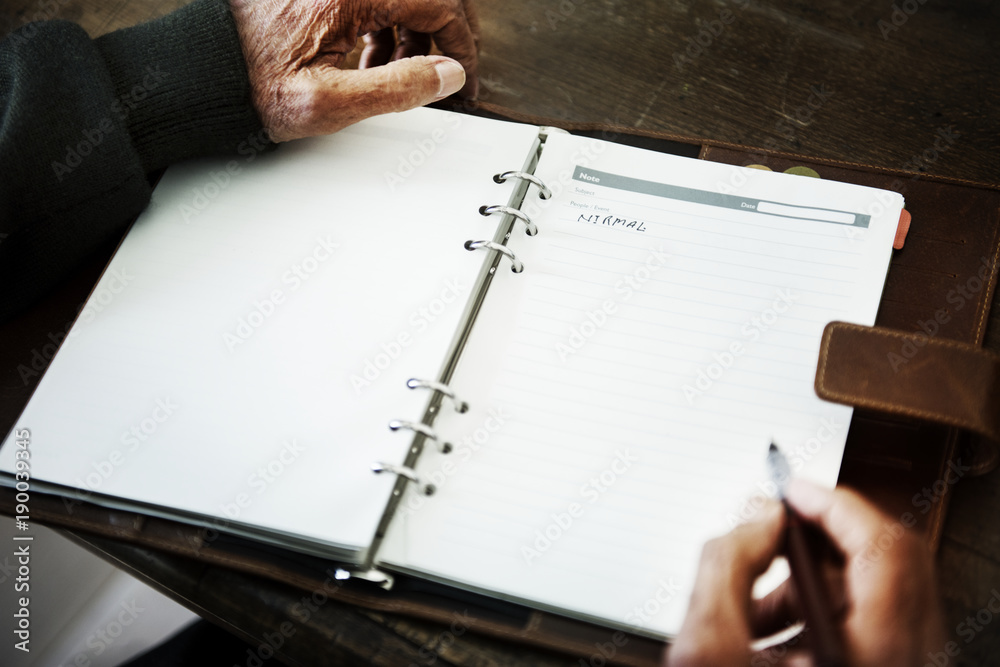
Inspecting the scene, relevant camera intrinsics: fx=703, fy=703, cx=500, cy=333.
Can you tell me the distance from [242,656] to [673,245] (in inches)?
35.8

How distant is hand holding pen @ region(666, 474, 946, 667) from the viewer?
1.73ft

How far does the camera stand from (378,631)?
64cm

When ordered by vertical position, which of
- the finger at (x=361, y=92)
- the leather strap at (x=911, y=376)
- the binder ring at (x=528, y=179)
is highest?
the finger at (x=361, y=92)

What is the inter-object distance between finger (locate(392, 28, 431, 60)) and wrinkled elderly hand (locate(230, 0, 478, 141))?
0.03 meters

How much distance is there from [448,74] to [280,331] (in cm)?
36

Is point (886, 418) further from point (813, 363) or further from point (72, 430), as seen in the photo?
point (72, 430)

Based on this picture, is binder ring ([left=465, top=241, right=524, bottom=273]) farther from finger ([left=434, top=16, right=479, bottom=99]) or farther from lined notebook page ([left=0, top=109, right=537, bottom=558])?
finger ([left=434, top=16, right=479, bottom=99])

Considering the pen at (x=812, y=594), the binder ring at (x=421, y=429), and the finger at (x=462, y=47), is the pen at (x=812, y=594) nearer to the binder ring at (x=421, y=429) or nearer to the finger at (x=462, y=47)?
the binder ring at (x=421, y=429)

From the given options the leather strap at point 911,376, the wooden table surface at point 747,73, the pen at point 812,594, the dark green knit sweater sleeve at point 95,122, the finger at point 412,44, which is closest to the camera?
the pen at point 812,594

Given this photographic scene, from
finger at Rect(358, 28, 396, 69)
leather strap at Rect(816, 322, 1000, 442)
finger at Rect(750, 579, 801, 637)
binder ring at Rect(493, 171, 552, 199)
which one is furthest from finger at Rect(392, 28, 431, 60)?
finger at Rect(750, 579, 801, 637)

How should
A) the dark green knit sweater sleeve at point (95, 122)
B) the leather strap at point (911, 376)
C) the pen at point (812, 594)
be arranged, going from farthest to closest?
1. the dark green knit sweater sleeve at point (95, 122)
2. the leather strap at point (911, 376)
3. the pen at point (812, 594)

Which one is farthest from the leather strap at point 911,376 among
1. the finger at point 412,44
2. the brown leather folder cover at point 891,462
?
the finger at point 412,44

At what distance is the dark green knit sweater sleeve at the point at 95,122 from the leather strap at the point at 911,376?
71 centimetres

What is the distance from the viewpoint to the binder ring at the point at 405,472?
646 millimetres
